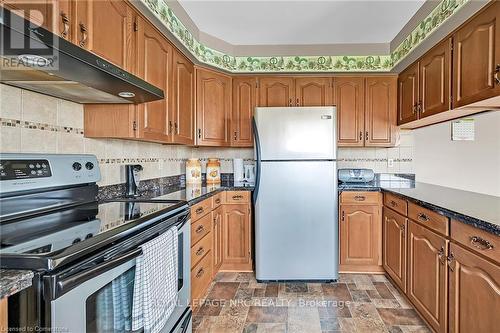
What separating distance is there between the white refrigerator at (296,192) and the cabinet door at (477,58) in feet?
3.24

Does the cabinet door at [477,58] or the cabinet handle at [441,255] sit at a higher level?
the cabinet door at [477,58]

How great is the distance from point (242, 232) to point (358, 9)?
7.48 ft

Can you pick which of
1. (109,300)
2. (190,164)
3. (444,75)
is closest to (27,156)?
(109,300)

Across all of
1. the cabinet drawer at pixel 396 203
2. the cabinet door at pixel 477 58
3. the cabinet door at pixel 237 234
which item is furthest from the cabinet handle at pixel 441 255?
the cabinet door at pixel 237 234

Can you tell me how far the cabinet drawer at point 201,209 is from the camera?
216cm

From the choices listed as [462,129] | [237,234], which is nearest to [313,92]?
[462,129]

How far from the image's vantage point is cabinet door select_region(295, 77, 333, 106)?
10.5 feet

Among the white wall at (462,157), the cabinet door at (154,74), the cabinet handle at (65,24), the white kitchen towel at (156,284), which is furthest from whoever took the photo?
the white wall at (462,157)

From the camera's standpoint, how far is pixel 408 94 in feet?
9.40

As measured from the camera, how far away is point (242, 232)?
118 inches

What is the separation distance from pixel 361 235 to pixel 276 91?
5.80 ft

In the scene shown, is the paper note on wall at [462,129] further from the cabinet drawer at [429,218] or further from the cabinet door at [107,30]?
the cabinet door at [107,30]

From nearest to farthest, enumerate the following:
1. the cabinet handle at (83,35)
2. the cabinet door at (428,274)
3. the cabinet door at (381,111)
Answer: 1. the cabinet handle at (83,35)
2. the cabinet door at (428,274)
3. the cabinet door at (381,111)

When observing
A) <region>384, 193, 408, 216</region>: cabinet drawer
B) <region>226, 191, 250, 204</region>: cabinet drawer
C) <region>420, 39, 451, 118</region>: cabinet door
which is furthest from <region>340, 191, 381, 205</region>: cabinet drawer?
<region>226, 191, 250, 204</region>: cabinet drawer
